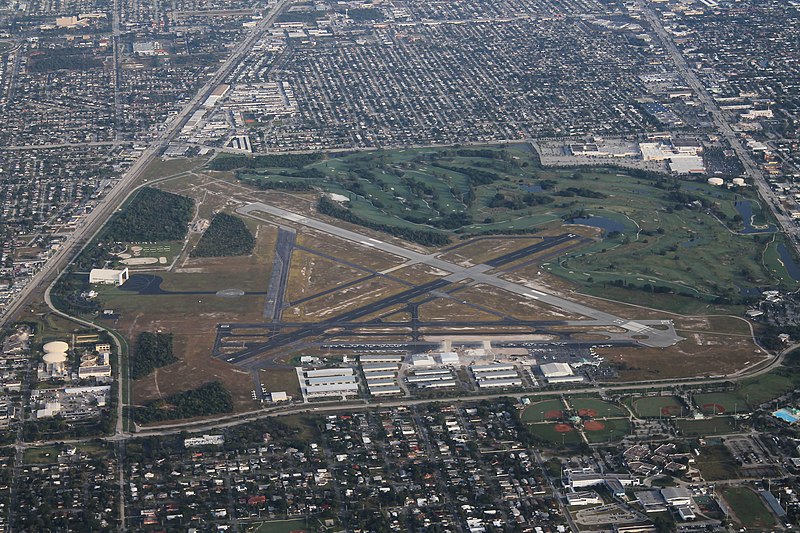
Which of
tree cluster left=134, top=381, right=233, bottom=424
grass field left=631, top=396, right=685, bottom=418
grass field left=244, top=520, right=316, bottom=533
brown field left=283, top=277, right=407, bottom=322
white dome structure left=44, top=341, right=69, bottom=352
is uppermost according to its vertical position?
brown field left=283, top=277, right=407, bottom=322

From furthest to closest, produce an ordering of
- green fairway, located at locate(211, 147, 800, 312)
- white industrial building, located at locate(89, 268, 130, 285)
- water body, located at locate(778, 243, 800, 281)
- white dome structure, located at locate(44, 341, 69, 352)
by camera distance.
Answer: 1. water body, located at locate(778, 243, 800, 281)
2. green fairway, located at locate(211, 147, 800, 312)
3. white industrial building, located at locate(89, 268, 130, 285)
4. white dome structure, located at locate(44, 341, 69, 352)

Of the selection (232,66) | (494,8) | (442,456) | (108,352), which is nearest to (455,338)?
(442,456)

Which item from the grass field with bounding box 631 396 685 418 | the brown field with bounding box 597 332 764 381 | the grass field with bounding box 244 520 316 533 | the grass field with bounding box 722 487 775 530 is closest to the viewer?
the grass field with bounding box 244 520 316 533

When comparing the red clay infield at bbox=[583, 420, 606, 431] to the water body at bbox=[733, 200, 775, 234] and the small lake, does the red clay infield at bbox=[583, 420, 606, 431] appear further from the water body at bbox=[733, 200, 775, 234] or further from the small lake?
the water body at bbox=[733, 200, 775, 234]

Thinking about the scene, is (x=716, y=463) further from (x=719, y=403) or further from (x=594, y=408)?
(x=594, y=408)

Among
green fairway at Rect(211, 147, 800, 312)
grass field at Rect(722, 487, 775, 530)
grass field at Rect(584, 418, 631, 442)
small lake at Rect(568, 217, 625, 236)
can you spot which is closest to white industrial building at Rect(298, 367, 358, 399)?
grass field at Rect(584, 418, 631, 442)

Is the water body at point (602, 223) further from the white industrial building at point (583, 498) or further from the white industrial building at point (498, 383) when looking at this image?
the white industrial building at point (583, 498)
